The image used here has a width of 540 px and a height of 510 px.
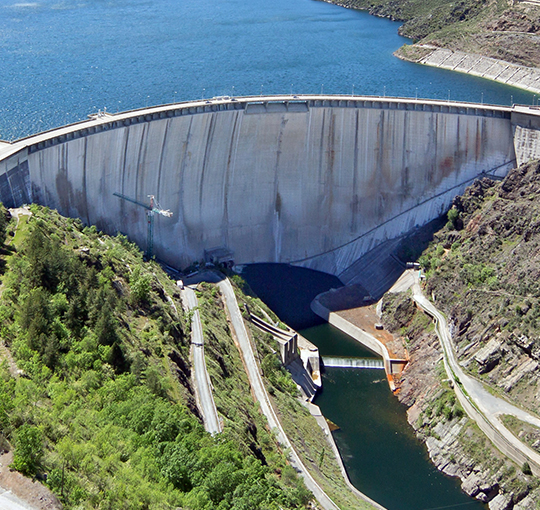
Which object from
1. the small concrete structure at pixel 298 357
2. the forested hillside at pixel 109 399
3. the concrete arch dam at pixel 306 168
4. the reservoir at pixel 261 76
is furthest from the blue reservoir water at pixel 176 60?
the forested hillside at pixel 109 399

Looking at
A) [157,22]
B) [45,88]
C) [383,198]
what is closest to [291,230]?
[383,198]

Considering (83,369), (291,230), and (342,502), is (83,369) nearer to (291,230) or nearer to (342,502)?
(342,502)

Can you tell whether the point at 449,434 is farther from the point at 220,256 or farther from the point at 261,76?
the point at 261,76

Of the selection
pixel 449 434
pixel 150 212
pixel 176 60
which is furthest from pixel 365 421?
pixel 176 60

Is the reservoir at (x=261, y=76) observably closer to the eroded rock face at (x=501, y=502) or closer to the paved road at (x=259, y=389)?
the eroded rock face at (x=501, y=502)

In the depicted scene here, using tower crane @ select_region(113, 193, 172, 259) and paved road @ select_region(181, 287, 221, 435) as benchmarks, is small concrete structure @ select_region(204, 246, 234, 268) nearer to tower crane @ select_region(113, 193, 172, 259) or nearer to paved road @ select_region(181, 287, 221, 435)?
tower crane @ select_region(113, 193, 172, 259)

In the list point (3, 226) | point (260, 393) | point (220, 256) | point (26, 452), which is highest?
point (3, 226)

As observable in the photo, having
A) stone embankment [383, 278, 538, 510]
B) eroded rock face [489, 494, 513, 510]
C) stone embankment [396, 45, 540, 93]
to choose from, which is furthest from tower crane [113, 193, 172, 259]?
stone embankment [396, 45, 540, 93]
